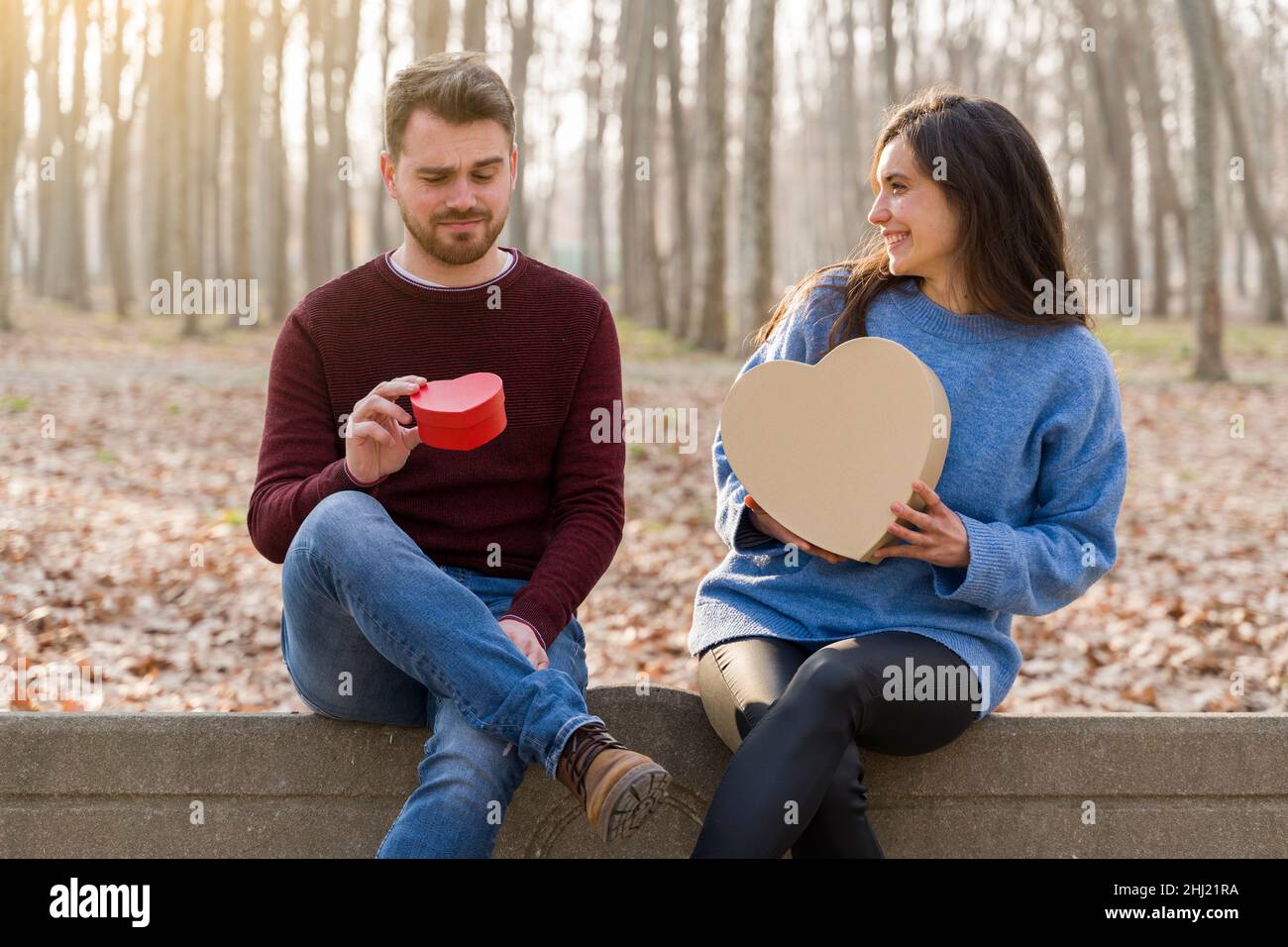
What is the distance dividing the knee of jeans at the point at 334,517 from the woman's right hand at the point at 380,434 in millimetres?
63

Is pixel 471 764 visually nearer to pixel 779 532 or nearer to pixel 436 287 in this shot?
pixel 779 532

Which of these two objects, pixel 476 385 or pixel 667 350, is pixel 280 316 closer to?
pixel 667 350

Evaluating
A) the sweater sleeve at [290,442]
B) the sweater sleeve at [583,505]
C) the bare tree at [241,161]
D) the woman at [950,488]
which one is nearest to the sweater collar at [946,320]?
the woman at [950,488]

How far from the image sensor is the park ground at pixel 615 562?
176 inches

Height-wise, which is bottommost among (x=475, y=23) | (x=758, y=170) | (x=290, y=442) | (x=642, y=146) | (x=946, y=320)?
(x=290, y=442)

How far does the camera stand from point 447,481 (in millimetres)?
2541

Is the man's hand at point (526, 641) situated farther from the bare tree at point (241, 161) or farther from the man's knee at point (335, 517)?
the bare tree at point (241, 161)

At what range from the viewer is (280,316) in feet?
59.9

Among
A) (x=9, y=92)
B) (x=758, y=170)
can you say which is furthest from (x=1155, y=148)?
(x=9, y=92)

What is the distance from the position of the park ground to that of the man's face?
145 cm

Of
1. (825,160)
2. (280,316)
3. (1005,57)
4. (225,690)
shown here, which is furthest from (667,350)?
(825,160)

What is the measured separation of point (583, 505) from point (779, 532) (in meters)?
0.43

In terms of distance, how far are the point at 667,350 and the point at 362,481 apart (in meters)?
12.9
